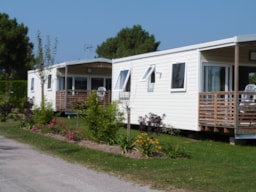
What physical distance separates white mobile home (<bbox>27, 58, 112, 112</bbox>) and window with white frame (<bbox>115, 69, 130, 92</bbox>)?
561 centimetres

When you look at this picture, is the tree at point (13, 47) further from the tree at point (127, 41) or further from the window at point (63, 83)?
the window at point (63, 83)

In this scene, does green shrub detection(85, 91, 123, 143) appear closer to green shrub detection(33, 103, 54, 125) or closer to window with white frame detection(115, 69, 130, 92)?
green shrub detection(33, 103, 54, 125)

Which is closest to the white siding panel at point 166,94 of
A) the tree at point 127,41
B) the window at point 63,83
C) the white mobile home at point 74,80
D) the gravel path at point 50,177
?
the gravel path at point 50,177

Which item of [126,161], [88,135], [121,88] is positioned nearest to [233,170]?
[126,161]

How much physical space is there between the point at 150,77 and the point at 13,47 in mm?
29194

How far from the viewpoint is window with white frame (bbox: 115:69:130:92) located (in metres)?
19.0

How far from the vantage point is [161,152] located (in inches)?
431

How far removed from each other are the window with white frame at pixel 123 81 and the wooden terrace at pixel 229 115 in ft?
17.4

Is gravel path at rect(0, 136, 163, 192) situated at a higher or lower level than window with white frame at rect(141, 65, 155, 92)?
lower

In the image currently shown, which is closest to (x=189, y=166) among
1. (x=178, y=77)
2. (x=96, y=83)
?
(x=178, y=77)

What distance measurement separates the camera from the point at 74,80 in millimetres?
27297

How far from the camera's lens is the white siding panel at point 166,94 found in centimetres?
1484

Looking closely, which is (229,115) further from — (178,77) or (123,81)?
(123,81)

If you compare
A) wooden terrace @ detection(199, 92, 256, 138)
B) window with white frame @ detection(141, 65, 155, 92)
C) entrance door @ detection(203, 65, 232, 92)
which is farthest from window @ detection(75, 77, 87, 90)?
wooden terrace @ detection(199, 92, 256, 138)
